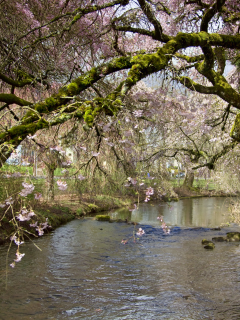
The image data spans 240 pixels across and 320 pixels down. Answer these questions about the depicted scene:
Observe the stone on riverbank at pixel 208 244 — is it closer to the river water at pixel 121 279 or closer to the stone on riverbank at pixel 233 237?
the river water at pixel 121 279

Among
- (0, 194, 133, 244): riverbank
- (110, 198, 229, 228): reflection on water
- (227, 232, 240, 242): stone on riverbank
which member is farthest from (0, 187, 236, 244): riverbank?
(227, 232, 240, 242): stone on riverbank

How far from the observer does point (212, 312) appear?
5.62 m

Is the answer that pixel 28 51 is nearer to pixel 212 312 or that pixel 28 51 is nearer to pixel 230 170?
pixel 212 312

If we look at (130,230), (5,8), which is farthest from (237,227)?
(5,8)

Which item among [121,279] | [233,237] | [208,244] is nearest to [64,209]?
[208,244]

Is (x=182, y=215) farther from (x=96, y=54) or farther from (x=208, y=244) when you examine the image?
(x=96, y=54)

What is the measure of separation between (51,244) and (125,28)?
248 inches

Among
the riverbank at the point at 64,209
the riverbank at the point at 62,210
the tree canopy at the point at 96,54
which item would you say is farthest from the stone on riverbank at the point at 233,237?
the tree canopy at the point at 96,54

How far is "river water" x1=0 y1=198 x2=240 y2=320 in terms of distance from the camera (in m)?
5.62

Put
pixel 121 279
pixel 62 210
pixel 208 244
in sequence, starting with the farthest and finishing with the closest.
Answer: pixel 62 210
pixel 208 244
pixel 121 279

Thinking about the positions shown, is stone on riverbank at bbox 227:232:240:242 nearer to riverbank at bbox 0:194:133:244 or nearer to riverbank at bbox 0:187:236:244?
riverbank at bbox 0:187:236:244

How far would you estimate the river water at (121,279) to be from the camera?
562cm

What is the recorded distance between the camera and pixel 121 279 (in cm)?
713

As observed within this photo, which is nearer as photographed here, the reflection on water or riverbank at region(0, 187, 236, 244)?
riverbank at region(0, 187, 236, 244)
